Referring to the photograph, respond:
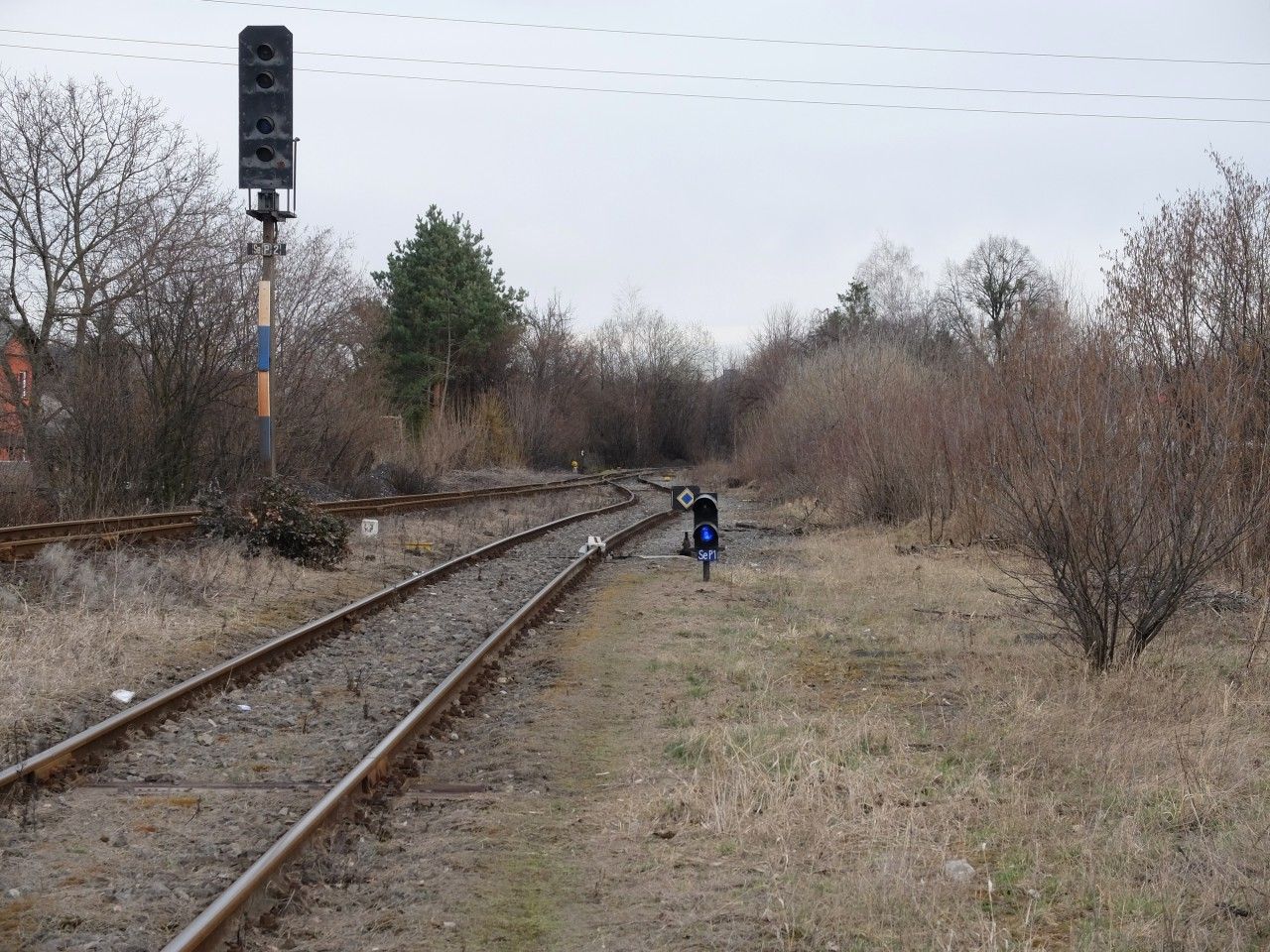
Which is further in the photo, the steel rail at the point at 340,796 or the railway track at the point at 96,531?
the railway track at the point at 96,531

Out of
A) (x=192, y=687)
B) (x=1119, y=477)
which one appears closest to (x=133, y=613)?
(x=192, y=687)

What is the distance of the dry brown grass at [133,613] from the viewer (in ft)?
26.3

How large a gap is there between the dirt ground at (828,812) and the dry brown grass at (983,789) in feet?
0.06

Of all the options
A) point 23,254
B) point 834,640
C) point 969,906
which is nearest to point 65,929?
point 969,906

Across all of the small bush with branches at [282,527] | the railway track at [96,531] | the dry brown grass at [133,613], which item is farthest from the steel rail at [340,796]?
the railway track at [96,531]

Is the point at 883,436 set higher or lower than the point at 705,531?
higher

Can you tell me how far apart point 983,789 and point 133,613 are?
8093 millimetres

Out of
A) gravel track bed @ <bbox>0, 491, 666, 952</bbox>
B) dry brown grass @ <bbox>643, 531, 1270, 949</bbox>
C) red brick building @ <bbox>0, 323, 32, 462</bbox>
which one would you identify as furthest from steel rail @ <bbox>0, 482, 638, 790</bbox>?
red brick building @ <bbox>0, 323, 32, 462</bbox>

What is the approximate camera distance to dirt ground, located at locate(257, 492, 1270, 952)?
14.8 feet

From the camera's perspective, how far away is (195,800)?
20.0 feet

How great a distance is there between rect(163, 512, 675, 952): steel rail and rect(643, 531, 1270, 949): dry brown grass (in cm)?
158

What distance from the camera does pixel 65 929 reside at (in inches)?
174

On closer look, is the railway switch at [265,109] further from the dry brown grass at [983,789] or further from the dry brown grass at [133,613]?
the dry brown grass at [983,789]

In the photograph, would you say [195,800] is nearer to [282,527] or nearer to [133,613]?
[133,613]
